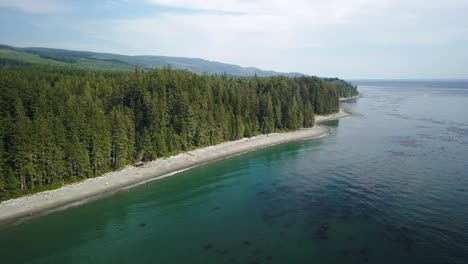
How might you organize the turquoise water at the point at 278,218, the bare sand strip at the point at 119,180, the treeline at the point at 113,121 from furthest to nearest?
the treeline at the point at 113,121 → the bare sand strip at the point at 119,180 → the turquoise water at the point at 278,218

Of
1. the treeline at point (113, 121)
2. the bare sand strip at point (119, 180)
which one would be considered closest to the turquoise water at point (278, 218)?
the bare sand strip at point (119, 180)

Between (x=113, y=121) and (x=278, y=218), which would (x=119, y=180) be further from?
(x=278, y=218)

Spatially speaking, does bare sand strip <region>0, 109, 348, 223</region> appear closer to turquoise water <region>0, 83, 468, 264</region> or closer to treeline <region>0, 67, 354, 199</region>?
treeline <region>0, 67, 354, 199</region>

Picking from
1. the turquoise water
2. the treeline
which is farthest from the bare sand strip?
the turquoise water

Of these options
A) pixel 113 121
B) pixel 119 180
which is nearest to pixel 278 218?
pixel 119 180

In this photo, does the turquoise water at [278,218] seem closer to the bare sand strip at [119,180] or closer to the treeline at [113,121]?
the bare sand strip at [119,180]

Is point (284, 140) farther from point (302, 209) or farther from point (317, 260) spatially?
point (317, 260)
